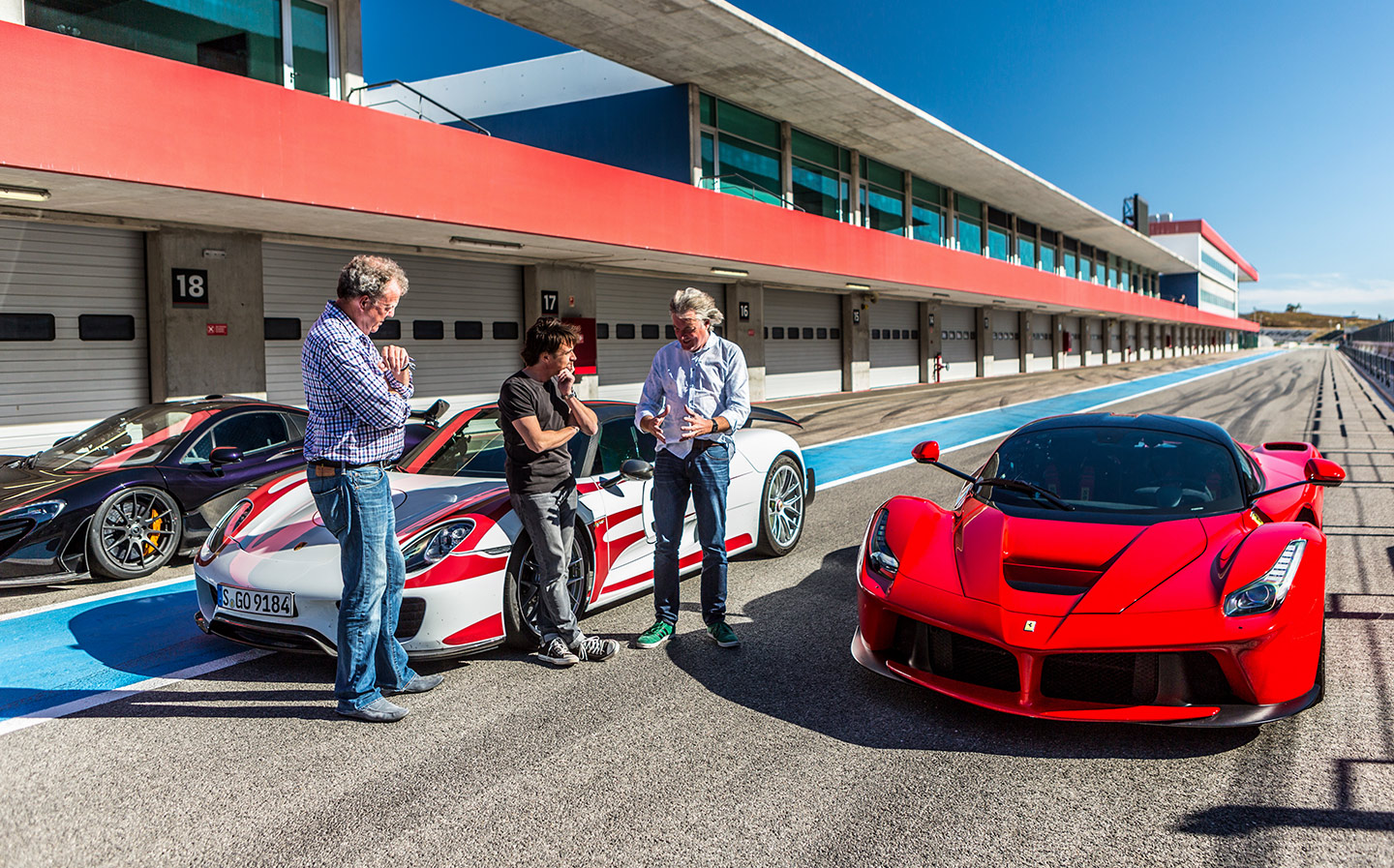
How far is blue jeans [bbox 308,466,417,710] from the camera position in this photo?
11.7 ft

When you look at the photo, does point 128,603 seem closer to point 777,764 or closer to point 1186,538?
point 777,764

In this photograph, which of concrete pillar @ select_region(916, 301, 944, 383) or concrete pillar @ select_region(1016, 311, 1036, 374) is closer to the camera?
concrete pillar @ select_region(916, 301, 944, 383)

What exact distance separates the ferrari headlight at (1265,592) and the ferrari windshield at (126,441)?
22.7 feet

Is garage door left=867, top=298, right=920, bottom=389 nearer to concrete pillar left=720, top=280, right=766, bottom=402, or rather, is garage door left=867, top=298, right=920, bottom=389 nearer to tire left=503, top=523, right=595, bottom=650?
concrete pillar left=720, top=280, right=766, bottom=402

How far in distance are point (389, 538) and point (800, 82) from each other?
20.0m

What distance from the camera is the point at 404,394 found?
378 centimetres

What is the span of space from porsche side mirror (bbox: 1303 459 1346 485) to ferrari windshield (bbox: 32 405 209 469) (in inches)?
292

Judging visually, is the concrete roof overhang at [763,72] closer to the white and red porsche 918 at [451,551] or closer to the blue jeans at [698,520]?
the white and red porsche 918 at [451,551]

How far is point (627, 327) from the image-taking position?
20.6 metres

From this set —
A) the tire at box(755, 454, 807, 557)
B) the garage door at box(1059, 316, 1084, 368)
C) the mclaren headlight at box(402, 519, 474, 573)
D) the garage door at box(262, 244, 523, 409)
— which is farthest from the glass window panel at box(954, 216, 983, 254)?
the mclaren headlight at box(402, 519, 474, 573)

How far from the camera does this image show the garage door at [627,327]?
1989 centimetres

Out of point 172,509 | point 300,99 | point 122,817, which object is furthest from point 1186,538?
point 300,99

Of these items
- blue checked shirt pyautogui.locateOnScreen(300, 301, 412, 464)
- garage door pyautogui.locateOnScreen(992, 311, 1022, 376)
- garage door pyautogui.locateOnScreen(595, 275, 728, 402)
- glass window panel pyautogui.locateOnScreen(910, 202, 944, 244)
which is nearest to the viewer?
blue checked shirt pyautogui.locateOnScreen(300, 301, 412, 464)

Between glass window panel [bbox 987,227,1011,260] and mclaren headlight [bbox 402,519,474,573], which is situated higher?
glass window panel [bbox 987,227,1011,260]
